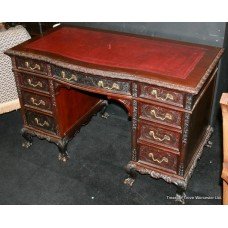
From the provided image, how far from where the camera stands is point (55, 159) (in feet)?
10.7

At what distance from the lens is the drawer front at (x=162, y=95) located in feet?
7.51

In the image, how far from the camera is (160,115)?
245 centimetres

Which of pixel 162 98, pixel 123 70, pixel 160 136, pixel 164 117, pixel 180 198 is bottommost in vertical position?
pixel 180 198

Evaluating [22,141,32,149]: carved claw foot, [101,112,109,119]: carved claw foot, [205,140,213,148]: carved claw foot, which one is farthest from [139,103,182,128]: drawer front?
[22,141,32,149]: carved claw foot

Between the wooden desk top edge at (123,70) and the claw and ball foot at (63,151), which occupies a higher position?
the wooden desk top edge at (123,70)

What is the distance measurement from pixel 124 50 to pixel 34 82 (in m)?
0.84

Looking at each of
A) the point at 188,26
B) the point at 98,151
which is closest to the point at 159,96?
the point at 188,26

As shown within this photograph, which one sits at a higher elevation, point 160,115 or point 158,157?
point 160,115

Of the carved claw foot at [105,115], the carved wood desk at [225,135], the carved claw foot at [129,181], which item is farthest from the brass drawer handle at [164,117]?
the carved claw foot at [105,115]

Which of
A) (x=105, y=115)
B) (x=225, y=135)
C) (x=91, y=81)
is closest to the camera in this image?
(x=225, y=135)

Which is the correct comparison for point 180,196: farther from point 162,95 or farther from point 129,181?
point 162,95

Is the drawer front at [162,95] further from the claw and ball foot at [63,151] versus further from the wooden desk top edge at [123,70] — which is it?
the claw and ball foot at [63,151]

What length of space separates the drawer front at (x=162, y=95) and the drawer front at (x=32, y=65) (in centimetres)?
89

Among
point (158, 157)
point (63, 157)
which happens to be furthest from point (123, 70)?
→ point (63, 157)
